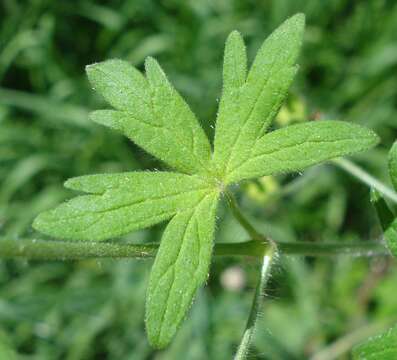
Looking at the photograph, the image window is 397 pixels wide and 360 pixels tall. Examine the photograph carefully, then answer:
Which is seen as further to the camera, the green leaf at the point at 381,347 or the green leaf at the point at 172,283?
the green leaf at the point at 381,347

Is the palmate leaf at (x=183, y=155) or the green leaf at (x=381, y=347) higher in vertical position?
the palmate leaf at (x=183, y=155)

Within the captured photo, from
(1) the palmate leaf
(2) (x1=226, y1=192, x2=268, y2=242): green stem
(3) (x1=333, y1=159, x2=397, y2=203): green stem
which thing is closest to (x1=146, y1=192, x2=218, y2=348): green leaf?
(1) the palmate leaf

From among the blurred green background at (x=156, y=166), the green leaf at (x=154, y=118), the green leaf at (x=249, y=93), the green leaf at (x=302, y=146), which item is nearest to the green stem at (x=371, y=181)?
the green leaf at (x=302, y=146)

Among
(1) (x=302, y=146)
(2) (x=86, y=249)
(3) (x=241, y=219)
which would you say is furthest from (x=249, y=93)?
(2) (x=86, y=249)

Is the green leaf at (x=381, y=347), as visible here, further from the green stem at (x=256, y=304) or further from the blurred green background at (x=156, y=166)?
the blurred green background at (x=156, y=166)

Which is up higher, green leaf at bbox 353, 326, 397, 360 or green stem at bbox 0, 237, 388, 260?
green stem at bbox 0, 237, 388, 260

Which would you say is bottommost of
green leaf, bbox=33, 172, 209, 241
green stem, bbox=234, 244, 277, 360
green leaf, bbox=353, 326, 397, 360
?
green leaf, bbox=353, 326, 397, 360

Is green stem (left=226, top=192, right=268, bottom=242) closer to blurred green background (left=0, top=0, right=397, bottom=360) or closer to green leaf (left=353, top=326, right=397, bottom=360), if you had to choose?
green leaf (left=353, top=326, right=397, bottom=360)
